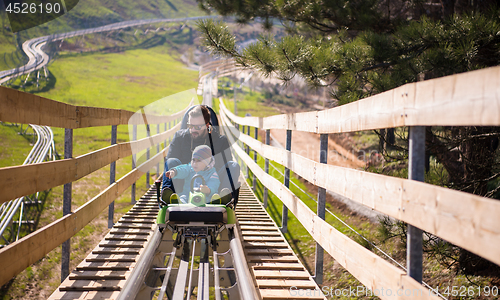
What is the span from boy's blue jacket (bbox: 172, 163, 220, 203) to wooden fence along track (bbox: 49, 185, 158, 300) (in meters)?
0.68

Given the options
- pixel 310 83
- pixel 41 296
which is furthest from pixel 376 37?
pixel 41 296

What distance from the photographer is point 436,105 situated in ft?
4.70

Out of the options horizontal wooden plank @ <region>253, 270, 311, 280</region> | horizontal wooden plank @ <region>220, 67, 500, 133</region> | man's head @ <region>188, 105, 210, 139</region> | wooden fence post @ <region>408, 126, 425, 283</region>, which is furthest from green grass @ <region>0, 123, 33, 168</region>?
wooden fence post @ <region>408, 126, 425, 283</region>

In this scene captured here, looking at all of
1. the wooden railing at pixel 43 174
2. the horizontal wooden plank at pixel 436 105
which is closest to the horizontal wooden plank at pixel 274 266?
the horizontal wooden plank at pixel 436 105

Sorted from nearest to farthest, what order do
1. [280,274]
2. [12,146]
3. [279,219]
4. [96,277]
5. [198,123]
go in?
[96,277] → [280,274] → [198,123] → [279,219] → [12,146]

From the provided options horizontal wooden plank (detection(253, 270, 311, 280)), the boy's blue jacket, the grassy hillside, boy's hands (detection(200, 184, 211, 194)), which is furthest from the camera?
the grassy hillside

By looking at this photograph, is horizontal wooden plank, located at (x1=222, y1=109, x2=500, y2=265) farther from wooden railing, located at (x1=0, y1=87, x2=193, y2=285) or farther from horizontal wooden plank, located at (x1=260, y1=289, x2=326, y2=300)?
wooden railing, located at (x1=0, y1=87, x2=193, y2=285)

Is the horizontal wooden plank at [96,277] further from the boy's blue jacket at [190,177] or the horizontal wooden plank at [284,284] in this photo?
the horizontal wooden plank at [284,284]

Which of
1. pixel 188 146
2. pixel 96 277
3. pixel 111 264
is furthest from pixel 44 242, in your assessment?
pixel 188 146

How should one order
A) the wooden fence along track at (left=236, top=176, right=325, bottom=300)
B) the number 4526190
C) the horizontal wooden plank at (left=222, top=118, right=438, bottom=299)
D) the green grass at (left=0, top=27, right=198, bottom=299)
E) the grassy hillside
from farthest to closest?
the number 4526190 → the grassy hillside → the green grass at (left=0, top=27, right=198, bottom=299) → the wooden fence along track at (left=236, top=176, right=325, bottom=300) → the horizontal wooden plank at (left=222, top=118, right=438, bottom=299)

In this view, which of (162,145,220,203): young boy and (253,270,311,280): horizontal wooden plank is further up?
(162,145,220,203): young boy

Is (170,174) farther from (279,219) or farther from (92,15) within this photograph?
(92,15)

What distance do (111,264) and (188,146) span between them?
1714 mm

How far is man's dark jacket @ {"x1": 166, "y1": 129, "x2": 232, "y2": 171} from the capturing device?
14.0 feet
